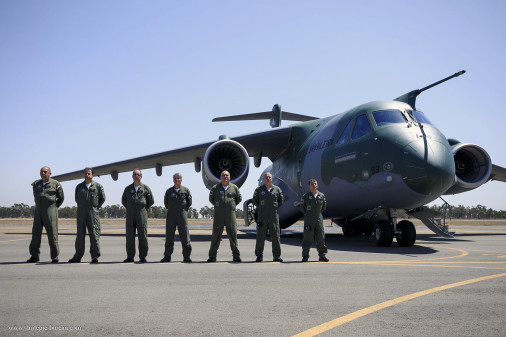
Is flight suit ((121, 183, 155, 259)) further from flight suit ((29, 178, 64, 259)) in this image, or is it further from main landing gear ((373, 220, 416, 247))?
main landing gear ((373, 220, 416, 247))

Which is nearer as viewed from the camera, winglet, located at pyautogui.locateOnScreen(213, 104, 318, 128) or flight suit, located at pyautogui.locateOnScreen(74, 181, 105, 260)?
flight suit, located at pyautogui.locateOnScreen(74, 181, 105, 260)

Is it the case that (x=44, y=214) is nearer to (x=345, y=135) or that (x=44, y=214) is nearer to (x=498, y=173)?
(x=345, y=135)

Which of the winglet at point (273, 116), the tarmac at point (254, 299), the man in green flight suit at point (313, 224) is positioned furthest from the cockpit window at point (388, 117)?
the winglet at point (273, 116)

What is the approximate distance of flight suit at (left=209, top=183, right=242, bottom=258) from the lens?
8375mm

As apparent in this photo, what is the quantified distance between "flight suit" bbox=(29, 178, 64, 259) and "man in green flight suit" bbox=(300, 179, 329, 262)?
4.61 metres

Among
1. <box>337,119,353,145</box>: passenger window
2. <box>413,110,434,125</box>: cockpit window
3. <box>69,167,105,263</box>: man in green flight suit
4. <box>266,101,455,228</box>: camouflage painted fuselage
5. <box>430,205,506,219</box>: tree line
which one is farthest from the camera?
<box>430,205,506,219</box>: tree line

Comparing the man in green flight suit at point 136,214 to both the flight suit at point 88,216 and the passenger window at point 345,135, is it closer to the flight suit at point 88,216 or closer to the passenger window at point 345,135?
the flight suit at point 88,216

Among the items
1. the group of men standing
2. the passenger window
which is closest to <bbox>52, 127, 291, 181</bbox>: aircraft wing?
the passenger window

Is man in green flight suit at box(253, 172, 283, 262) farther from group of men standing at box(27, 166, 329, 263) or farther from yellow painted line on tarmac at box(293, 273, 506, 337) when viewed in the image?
yellow painted line on tarmac at box(293, 273, 506, 337)

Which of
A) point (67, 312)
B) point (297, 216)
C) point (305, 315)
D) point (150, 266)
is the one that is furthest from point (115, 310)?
point (297, 216)

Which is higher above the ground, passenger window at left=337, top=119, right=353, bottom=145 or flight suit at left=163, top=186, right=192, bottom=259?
passenger window at left=337, top=119, right=353, bottom=145

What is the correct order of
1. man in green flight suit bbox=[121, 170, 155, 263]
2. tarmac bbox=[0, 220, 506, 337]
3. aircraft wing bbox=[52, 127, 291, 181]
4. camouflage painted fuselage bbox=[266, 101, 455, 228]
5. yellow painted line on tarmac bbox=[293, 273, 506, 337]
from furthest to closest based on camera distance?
aircraft wing bbox=[52, 127, 291, 181] → camouflage painted fuselage bbox=[266, 101, 455, 228] → man in green flight suit bbox=[121, 170, 155, 263] → tarmac bbox=[0, 220, 506, 337] → yellow painted line on tarmac bbox=[293, 273, 506, 337]

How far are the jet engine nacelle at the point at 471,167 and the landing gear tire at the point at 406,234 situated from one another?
4747 millimetres

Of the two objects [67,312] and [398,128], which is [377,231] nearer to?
[398,128]
